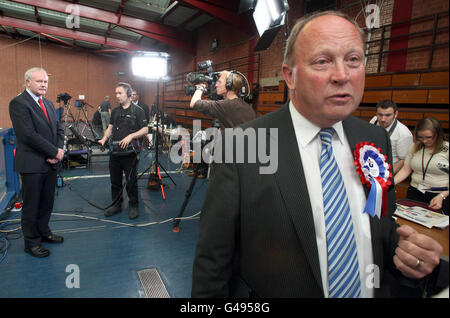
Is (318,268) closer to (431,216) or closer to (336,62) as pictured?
(336,62)

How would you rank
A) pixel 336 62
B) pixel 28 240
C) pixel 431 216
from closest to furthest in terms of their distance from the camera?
pixel 336 62 < pixel 431 216 < pixel 28 240

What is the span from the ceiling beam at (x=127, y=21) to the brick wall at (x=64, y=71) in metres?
4.08

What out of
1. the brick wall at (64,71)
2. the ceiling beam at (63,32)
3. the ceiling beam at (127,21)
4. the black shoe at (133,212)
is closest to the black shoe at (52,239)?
the black shoe at (133,212)

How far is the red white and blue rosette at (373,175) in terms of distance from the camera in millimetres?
532

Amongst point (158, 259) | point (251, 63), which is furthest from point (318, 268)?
point (251, 63)

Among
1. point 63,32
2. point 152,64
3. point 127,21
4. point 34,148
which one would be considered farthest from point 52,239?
point 63,32

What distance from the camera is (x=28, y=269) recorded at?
206cm

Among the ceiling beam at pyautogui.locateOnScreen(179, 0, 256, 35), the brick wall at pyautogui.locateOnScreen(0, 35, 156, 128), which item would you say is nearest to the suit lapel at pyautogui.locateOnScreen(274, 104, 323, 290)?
the ceiling beam at pyautogui.locateOnScreen(179, 0, 256, 35)

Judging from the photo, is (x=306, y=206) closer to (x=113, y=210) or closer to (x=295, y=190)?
(x=295, y=190)

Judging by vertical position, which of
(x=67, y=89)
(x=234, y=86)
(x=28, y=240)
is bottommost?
(x=28, y=240)

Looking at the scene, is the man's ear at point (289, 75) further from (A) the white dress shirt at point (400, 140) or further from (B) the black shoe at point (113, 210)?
(B) the black shoe at point (113, 210)

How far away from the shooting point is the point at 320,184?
0.59 meters

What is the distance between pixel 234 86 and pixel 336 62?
1.58 meters
